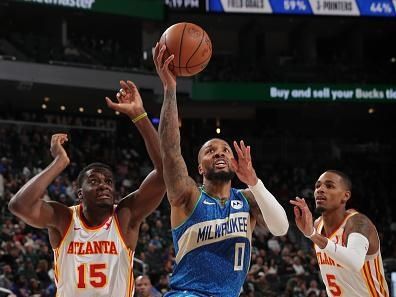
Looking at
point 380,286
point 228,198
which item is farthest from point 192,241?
point 380,286

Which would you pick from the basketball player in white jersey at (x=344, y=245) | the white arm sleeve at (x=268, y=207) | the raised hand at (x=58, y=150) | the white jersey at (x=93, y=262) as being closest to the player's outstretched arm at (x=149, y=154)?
the white jersey at (x=93, y=262)

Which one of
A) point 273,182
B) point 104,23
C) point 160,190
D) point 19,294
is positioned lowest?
point 19,294

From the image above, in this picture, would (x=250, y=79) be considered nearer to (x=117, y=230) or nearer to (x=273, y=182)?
(x=273, y=182)

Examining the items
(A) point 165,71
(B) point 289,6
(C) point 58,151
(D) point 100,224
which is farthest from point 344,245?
(B) point 289,6

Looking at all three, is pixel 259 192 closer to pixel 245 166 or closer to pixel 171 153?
pixel 245 166

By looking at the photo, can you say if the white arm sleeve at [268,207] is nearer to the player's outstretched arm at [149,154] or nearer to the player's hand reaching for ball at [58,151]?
the player's outstretched arm at [149,154]

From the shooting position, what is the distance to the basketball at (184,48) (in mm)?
5879

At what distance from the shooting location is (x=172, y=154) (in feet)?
17.5

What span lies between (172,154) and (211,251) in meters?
0.72

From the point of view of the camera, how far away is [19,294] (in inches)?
504

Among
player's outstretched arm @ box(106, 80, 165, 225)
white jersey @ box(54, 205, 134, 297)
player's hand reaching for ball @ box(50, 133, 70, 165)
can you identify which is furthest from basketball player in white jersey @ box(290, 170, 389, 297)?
player's hand reaching for ball @ box(50, 133, 70, 165)

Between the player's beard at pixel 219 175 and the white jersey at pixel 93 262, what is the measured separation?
0.79 metres

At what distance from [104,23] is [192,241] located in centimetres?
2327

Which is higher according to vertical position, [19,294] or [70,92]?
[70,92]
